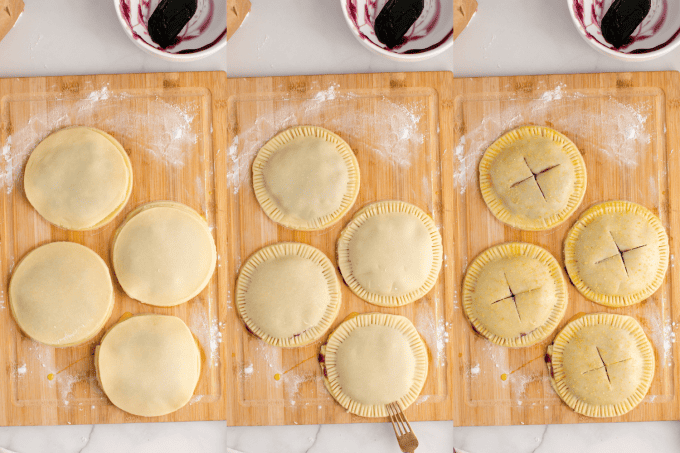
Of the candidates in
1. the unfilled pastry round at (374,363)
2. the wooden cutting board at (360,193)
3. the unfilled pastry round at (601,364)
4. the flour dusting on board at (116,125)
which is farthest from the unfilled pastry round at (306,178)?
the unfilled pastry round at (601,364)

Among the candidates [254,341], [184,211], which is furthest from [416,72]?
[254,341]

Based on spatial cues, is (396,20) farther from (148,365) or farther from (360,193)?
(148,365)

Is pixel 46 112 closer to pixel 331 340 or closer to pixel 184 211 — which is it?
pixel 184 211

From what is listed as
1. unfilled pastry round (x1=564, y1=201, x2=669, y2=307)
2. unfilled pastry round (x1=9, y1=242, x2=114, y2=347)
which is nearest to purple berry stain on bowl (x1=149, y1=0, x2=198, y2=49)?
unfilled pastry round (x1=9, y1=242, x2=114, y2=347)

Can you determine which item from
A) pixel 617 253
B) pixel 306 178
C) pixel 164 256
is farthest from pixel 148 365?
pixel 617 253

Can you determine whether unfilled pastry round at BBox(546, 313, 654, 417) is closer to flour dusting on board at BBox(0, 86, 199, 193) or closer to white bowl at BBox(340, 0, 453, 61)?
white bowl at BBox(340, 0, 453, 61)
